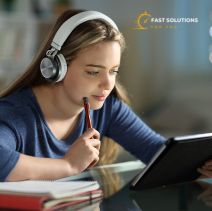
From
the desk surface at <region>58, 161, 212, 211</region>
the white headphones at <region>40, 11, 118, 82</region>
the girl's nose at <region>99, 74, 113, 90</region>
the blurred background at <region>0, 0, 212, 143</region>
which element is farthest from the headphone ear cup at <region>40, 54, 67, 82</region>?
the blurred background at <region>0, 0, 212, 143</region>

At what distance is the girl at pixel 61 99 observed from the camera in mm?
1217

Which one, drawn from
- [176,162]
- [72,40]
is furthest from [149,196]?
[72,40]

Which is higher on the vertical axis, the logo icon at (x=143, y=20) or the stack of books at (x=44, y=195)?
the logo icon at (x=143, y=20)

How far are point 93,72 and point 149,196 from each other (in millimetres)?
367

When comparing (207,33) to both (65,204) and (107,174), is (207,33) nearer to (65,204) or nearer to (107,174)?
(107,174)

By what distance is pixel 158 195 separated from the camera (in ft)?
3.89

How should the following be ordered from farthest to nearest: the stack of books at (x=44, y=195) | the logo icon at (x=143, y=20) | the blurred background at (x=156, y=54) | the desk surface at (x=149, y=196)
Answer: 1. the blurred background at (x=156, y=54)
2. the logo icon at (x=143, y=20)
3. the desk surface at (x=149, y=196)
4. the stack of books at (x=44, y=195)

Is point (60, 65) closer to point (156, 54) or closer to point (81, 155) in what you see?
point (81, 155)

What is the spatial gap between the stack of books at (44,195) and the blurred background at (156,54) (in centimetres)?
96

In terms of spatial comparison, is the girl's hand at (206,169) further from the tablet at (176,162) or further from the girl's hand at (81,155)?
the girl's hand at (81,155)

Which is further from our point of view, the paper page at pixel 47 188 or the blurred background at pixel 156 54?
the blurred background at pixel 156 54

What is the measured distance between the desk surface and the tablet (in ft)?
0.07

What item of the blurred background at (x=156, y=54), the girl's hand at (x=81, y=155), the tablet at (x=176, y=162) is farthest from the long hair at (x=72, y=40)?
the blurred background at (x=156, y=54)

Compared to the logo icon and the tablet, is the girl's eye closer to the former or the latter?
the tablet
